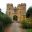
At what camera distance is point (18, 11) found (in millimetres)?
919

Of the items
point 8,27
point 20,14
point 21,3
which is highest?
point 21,3

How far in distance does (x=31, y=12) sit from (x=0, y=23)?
29 centimetres

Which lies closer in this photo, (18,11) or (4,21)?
(4,21)

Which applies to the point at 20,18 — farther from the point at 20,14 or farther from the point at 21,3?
the point at 21,3

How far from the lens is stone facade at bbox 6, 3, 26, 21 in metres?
0.91

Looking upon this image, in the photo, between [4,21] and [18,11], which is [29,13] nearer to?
[18,11]

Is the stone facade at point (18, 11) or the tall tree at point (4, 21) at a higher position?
the stone facade at point (18, 11)

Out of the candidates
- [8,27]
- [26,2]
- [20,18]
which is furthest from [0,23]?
[26,2]

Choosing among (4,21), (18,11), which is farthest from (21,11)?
(4,21)

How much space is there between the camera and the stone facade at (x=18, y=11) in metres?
0.91

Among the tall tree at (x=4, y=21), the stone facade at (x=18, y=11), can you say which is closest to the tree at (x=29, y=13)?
the stone facade at (x=18, y=11)

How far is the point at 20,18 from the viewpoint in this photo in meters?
0.91

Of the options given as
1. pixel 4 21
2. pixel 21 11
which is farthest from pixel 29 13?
pixel 4 21

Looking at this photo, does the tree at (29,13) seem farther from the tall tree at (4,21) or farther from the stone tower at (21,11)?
the tall tree at (4,21)
